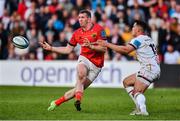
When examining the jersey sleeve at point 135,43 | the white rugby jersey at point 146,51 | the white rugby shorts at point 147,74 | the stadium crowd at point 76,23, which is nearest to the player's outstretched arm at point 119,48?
the jersey sleeve at point 135,43

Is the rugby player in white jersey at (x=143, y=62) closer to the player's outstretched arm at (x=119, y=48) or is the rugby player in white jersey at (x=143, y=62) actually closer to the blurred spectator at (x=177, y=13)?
the player's outstretched arm at (x=119, y=48)

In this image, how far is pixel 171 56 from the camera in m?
26.5

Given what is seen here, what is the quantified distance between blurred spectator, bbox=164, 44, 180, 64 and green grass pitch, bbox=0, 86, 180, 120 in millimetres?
1803

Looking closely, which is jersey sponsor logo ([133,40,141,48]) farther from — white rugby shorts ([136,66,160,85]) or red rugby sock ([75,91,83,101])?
red rugby sock ([75,91,83,101])

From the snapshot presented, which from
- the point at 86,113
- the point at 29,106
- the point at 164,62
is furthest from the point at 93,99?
the point at 164,62

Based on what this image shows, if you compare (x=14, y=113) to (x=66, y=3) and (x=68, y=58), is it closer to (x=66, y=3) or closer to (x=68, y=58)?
(x=68, y=58)

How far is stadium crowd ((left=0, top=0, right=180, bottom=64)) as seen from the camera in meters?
27.1

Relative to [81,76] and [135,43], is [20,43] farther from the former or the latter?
[135,43]

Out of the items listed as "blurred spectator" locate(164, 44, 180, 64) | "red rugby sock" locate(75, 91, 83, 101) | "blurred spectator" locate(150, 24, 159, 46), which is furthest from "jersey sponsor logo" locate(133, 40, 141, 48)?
"blurred spectator" locate(150, 24, 159, 46)

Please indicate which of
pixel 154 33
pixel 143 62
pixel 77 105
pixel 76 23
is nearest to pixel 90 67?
pixel 77 105

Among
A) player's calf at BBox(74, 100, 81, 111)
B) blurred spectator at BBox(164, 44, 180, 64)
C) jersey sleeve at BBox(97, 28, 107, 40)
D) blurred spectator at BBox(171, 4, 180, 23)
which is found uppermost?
blurred spectator at BBox(171, 4, 180, 23)

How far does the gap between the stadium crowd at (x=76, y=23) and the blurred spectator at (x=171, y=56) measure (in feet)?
0.22

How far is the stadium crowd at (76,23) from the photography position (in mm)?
27078

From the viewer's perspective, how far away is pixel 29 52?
2758 cm
